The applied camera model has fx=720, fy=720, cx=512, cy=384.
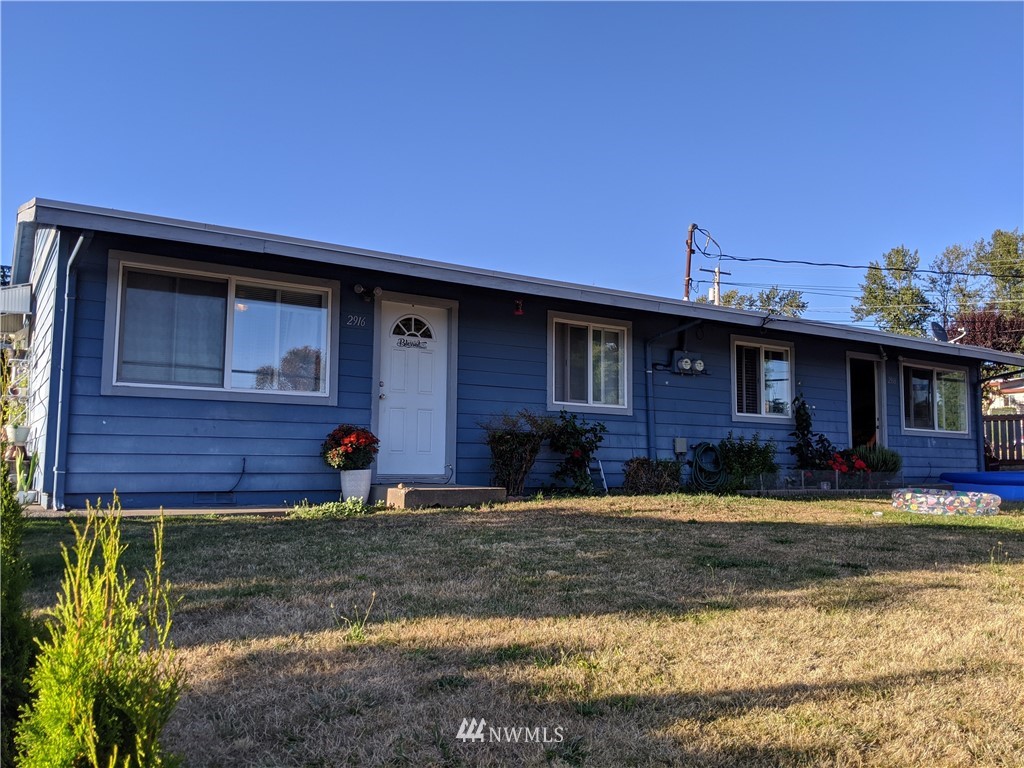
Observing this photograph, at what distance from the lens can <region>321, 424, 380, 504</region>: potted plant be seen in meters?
7.17

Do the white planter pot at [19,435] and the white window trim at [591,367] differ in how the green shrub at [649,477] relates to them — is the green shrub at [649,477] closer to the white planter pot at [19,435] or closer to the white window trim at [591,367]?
the white window trim at [591,367]

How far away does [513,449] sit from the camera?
811 cm

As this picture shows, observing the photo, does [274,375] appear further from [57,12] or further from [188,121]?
[188,121]

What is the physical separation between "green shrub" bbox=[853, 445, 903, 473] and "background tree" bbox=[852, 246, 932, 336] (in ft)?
70.1

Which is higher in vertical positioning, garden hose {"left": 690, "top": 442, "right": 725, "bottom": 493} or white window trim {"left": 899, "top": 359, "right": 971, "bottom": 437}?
white window trim {"left": 899, "top": 359, "right": 971, "bottom": 437}

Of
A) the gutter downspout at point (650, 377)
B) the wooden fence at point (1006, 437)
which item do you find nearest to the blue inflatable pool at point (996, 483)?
the gutter downspout at point (650, 377)

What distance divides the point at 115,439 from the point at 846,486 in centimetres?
968

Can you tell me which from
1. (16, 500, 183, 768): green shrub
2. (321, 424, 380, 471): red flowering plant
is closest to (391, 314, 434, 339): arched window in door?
(321, 424, 380, 471): red flowering plant

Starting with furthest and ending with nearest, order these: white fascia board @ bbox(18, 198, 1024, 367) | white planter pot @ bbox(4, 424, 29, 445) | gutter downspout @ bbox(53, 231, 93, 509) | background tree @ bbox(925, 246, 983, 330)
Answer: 1. background tree @ bbox(925, 246, 983, 330)
2. white planter pot @ bbox(4, 424, 29, 445)
3. gutter downspout @ bbox(53, 231, 93, 509)
4. white fascia board @ bbox(18, 198, 1024, 367)

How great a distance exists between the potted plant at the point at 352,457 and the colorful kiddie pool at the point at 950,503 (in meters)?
5.82

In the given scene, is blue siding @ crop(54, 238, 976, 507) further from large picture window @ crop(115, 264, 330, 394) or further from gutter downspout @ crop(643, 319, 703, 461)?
large picture window @ crop(115, 264, 330, 394)

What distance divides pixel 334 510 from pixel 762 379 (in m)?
7.15

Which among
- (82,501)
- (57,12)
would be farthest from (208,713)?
(57,12)

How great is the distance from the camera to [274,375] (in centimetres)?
735
